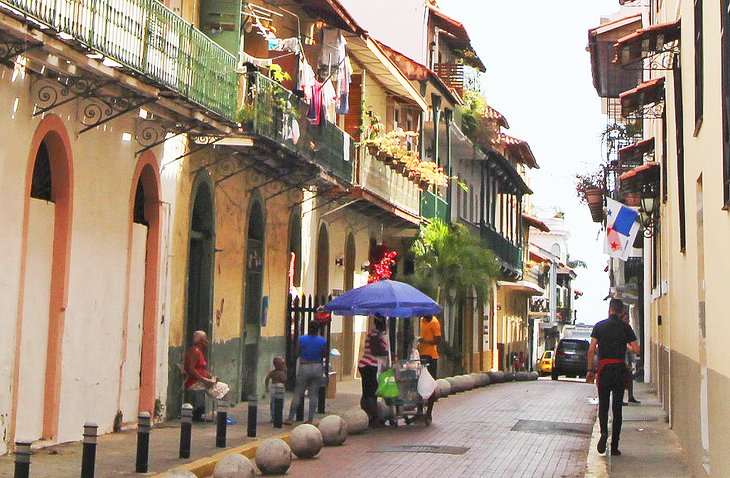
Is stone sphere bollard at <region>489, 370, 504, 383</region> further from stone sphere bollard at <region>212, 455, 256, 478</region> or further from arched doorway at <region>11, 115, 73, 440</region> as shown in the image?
stone sphere bollard at <region>212, 455, 256, 478</region>

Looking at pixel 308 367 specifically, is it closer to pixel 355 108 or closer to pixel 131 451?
pixel 131 451

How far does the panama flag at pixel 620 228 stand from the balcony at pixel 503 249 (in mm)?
24315

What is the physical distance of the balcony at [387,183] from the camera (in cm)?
2872

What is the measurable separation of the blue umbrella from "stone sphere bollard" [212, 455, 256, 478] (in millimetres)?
7919

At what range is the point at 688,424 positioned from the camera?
1467cm

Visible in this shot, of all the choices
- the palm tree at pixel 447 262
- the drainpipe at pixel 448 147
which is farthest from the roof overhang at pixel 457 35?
the palm tree at pixel 447 262

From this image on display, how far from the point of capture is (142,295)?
1811 cm

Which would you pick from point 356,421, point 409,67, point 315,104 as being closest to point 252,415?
point 356,421

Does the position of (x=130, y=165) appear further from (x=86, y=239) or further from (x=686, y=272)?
(x=686, y=272)

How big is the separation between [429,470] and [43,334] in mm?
4653

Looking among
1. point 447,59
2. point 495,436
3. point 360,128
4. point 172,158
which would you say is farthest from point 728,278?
point 447,59

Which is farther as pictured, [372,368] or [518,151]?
[518,151]

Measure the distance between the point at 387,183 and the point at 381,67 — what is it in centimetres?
279

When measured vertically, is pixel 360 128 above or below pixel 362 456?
above
